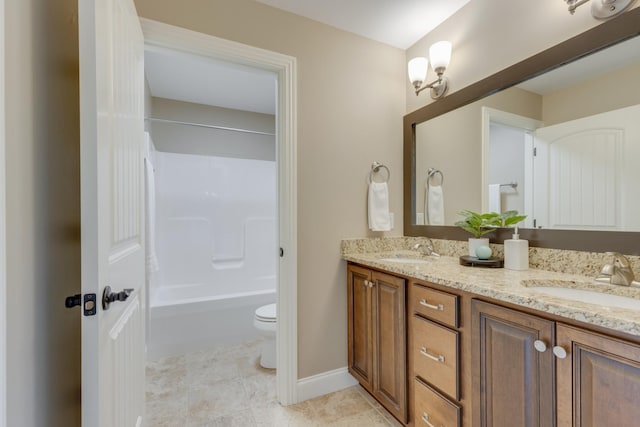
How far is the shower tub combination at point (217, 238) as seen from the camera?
257 cm

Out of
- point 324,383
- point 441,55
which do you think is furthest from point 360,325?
point 441,55

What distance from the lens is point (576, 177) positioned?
1278 millimetres

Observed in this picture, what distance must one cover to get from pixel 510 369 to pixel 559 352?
185mm

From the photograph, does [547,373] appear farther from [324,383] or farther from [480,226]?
[324,383]

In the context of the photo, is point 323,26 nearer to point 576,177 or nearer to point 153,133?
point 576,177

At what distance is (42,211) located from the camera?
840 millimetres

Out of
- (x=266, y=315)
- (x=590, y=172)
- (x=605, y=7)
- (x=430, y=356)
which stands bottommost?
(x=266, y=315)

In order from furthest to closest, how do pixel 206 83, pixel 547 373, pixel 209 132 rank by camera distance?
pixel 209 132
pixel 206 83
pixel 547 373

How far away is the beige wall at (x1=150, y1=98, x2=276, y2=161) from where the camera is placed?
3.00 metres

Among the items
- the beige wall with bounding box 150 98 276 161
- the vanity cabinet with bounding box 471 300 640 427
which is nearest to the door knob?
the vanity cabinet with bounding box 471 300 640 427

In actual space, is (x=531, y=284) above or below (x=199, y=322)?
above

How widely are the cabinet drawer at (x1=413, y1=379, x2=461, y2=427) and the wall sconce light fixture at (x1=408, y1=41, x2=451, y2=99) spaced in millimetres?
1700

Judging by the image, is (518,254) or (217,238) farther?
(217,238)

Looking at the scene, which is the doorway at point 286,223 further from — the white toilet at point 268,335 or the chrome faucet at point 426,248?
the chrome faucet at point 426,248
